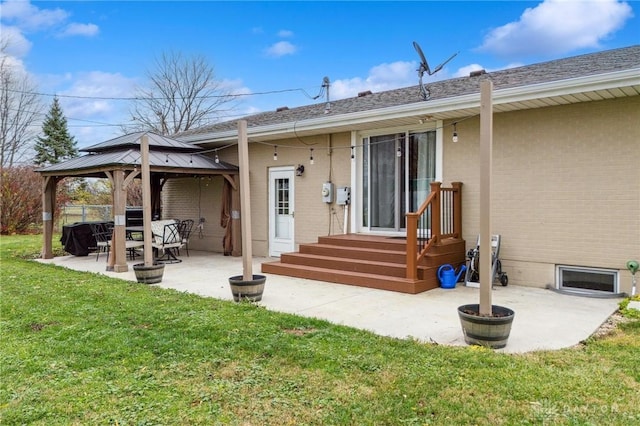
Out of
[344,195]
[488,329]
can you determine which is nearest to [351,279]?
[344,195]

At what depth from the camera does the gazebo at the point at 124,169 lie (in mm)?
8242

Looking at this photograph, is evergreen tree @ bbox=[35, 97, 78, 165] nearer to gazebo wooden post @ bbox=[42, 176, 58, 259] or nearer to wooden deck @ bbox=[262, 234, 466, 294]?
gazebo wooden post @ bbox=[42, 176, 58, 259]

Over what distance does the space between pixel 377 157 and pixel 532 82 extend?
10.2ft

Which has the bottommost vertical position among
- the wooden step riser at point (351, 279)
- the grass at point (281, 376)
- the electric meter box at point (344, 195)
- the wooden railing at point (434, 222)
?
the grass at point (281, 376)

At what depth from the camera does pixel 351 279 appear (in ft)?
22.4

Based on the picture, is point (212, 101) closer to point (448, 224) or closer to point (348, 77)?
point (348, 77)

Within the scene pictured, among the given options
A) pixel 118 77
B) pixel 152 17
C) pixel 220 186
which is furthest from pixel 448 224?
pixel 118 77

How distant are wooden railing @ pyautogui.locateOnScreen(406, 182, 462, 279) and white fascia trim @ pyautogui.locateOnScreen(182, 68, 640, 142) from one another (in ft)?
4.15

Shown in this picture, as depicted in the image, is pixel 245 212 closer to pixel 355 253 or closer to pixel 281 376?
pixel 355 253

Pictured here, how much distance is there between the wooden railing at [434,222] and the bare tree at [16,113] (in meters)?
24.0

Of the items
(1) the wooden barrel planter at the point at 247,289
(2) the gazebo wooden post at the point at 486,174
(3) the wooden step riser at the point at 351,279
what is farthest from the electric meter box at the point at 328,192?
(2) the gazebo wooden post at the point at 486,174

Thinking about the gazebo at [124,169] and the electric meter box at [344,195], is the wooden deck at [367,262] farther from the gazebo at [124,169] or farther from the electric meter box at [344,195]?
the gazebo at [124,169]

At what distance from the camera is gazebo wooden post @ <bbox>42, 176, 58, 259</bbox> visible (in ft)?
33.1

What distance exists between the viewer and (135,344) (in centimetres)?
389
